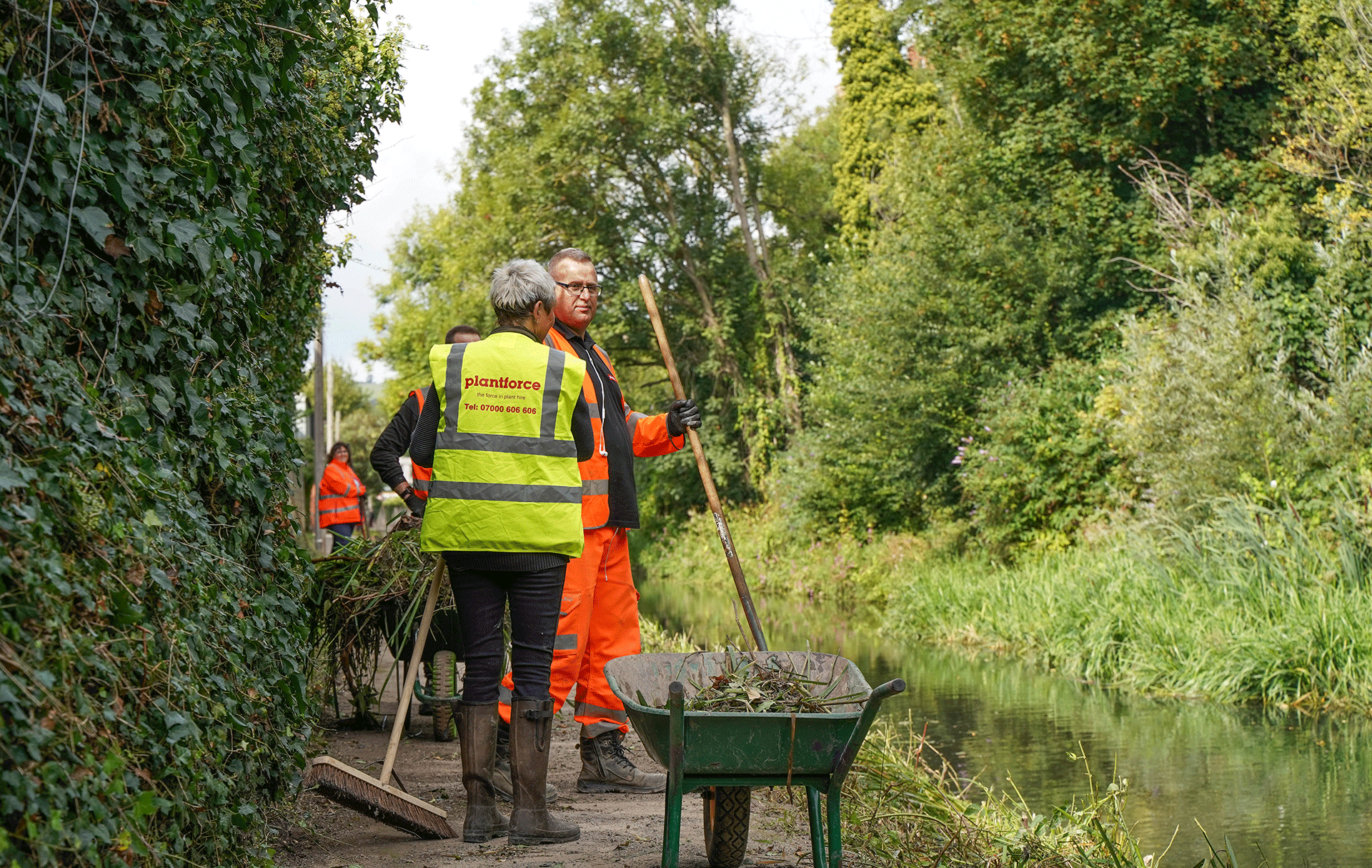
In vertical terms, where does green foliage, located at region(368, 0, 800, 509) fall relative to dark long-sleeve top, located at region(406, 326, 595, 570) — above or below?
above

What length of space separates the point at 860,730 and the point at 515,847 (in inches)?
56.3

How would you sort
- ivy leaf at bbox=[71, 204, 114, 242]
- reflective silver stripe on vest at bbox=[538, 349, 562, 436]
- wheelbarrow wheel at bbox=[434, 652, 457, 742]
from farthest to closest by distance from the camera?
wheelbarrow wheel at bbox=[434, 652, 457, 742], reflective silver stripe on vest at bbox=[538, 349, 562, 436], ivy leaf at bbox=[71, 204, 114, 242]

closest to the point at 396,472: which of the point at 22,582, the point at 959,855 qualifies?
the point at 959,855

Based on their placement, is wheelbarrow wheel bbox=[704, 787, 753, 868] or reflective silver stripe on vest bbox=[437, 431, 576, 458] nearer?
wheelbarrow wheel bbox=[704, 787, 753, 868]

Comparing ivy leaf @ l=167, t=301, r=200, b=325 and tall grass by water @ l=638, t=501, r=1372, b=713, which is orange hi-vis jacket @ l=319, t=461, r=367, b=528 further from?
ivy leaf @ l=167, t=301, r=200, b=325

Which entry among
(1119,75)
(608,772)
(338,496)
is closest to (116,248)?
(608,772)

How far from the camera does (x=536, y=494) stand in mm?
4297

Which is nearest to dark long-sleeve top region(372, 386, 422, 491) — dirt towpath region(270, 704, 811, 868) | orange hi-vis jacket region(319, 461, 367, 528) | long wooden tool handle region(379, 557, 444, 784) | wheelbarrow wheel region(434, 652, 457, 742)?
long wooden tool handle region(379, 557, 444, 784)

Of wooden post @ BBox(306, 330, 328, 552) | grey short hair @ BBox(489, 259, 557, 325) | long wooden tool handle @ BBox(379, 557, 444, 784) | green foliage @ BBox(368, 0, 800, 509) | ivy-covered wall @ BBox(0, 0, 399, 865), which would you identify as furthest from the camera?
green foliage @ BBox(368, 0, 800, 509)

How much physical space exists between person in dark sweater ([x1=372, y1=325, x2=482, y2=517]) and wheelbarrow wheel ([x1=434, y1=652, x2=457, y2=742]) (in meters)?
0.83

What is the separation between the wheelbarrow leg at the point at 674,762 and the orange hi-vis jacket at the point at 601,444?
4.60 feet

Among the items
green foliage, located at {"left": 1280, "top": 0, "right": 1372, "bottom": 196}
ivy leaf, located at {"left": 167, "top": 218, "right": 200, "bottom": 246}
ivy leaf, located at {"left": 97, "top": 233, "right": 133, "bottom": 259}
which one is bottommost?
ivy leaf, located at {"left": 97, "top": 233, "right": 133, "bottom": 259}

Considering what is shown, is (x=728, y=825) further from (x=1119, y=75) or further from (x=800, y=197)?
(x=800, y=197)

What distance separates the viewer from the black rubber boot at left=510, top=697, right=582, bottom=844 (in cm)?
434
